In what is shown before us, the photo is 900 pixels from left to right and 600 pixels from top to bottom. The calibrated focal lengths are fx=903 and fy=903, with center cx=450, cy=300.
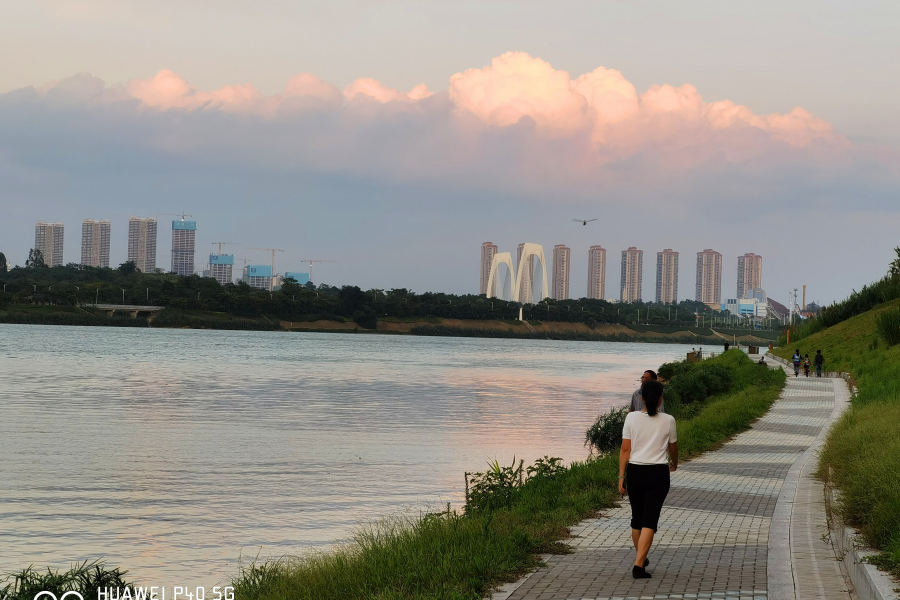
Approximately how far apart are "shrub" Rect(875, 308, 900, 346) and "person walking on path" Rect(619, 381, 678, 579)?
31.0 metres

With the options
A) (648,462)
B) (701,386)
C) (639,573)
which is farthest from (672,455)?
(701,386)

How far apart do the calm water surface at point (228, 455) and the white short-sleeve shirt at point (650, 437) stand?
5.39m

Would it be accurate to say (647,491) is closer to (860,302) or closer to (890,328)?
(890,328)

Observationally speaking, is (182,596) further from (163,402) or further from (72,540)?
(163,402)

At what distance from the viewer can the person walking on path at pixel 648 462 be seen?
7.08 metres

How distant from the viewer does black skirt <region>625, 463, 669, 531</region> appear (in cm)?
708

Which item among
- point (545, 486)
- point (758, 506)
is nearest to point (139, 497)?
point (545, 486)

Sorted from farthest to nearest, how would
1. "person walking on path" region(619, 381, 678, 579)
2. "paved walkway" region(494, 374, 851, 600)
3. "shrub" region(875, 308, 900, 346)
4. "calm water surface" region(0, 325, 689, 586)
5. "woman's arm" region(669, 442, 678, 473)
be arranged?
"shrub" region(875, 308, 900, 346) < "calm water surface" region(0, 325, 689, 586) < "woman's arm" region(669, 442, 678, 473) < "person walking on path" region(619, 381, 678, 579) < "paved walkway" region(494, 374, 851, 600)

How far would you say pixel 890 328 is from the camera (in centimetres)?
3522

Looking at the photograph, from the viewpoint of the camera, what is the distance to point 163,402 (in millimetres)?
33500

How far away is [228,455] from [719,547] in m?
14.2

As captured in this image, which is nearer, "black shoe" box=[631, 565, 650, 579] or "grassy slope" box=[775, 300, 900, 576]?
"black shoe" box=[631, 565, 650, 579]

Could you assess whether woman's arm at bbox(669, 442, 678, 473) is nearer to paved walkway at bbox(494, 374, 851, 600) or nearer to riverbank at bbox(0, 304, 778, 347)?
paved walkway at bbox(494, 374, 851, 600)
